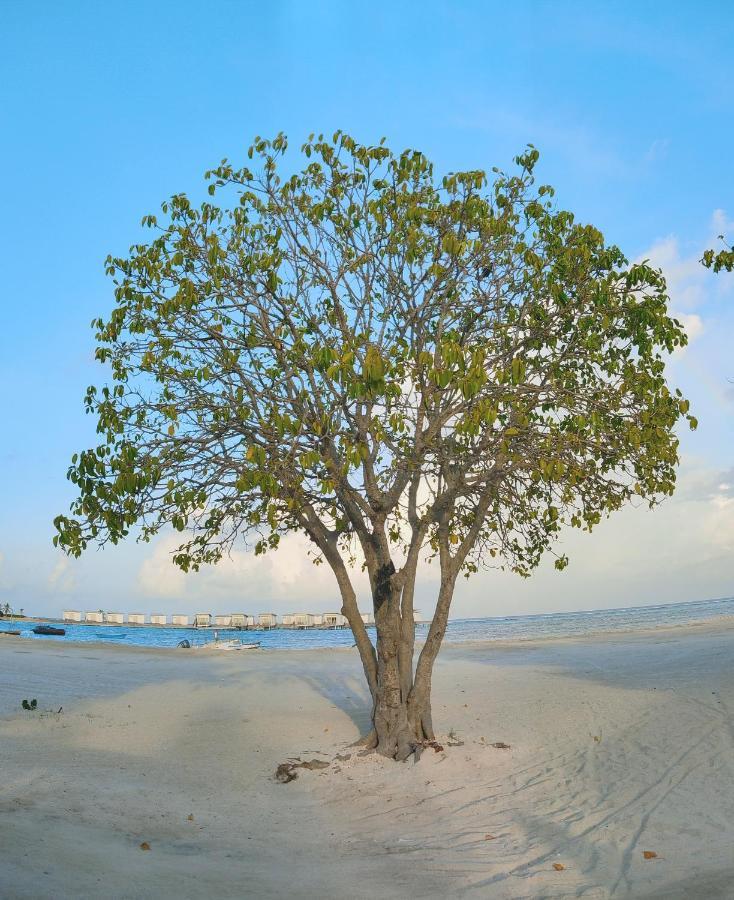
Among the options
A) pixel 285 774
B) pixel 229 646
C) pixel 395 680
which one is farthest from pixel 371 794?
pixel 229 646

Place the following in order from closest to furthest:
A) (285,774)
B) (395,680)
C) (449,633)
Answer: (285,774), (395,680), (449,633)

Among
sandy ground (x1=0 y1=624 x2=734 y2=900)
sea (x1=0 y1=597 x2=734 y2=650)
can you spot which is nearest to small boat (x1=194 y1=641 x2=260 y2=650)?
sea (x1=0 y1=597 x2=734 y2=650)

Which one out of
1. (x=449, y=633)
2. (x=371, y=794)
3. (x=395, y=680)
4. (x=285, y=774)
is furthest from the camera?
(x=449, y=633)

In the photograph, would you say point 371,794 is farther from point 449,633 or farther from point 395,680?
point 449,633

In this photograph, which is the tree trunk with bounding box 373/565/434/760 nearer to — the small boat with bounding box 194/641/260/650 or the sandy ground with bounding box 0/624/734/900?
the sandy ground with bounding box 0/624/734/900

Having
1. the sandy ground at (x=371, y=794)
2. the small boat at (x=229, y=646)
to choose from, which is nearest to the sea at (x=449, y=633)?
the small boat at (x=229, y=646)

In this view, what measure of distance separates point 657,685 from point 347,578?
7.16 metres

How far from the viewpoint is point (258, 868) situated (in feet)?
23.4

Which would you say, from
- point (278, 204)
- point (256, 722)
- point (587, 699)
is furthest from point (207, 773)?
Result: point (278, 204)

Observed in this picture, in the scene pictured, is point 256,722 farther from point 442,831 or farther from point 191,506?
point 442,831

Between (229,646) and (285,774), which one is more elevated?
(285,774)

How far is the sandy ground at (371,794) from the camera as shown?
21.9ft

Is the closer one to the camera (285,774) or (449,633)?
(285,774)

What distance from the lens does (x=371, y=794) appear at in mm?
10211
